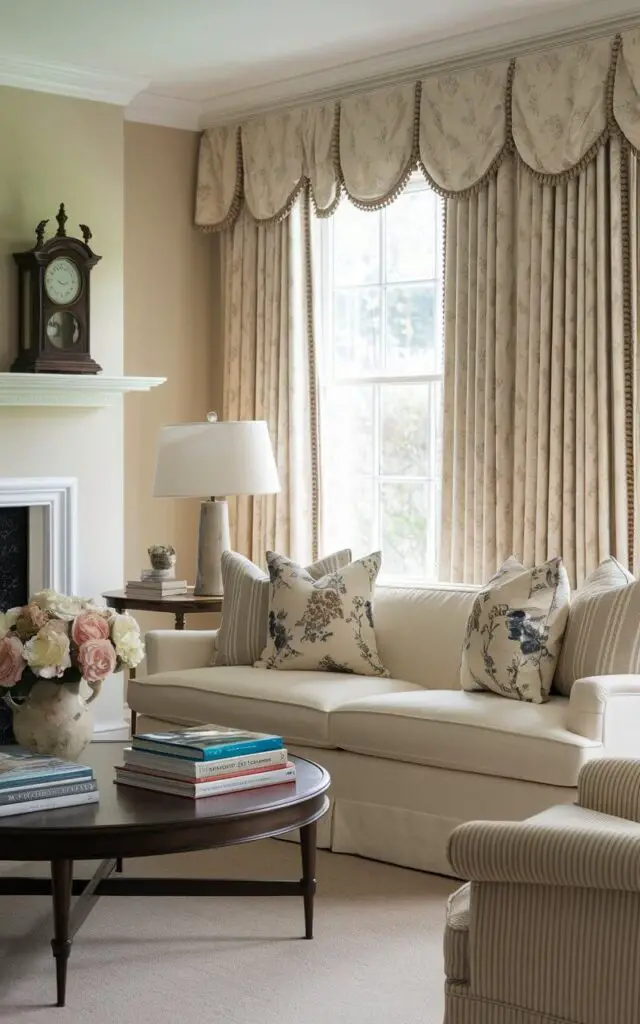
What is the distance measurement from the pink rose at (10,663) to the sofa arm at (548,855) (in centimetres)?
139

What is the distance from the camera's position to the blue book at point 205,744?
3.33 meters

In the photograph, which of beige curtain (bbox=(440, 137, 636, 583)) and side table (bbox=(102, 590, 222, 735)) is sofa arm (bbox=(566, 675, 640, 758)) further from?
side table (bbox=(102, 590, 222, 735))

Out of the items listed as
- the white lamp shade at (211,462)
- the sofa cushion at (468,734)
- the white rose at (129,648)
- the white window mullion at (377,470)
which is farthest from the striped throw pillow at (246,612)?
the white rose at (129,648)

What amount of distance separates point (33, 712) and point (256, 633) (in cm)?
157

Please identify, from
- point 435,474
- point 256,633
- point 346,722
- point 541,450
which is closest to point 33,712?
point 346,722

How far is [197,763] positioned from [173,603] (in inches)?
87.5

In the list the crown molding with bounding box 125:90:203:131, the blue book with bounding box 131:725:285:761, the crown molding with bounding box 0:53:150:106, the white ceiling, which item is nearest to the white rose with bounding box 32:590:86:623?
the blue book with bounding box 131:725:285:761

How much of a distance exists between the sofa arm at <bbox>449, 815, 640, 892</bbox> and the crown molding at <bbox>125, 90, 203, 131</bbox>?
15.2 ft

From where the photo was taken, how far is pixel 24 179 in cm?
579

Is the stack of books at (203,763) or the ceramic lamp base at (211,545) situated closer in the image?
the stack of books at (203,763)

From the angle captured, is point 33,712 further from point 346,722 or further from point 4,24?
point 4,24

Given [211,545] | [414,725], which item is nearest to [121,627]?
[414,725]

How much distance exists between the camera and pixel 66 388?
19.0 feet

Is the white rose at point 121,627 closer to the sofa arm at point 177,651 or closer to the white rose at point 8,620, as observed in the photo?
the white rose at point 8,620
